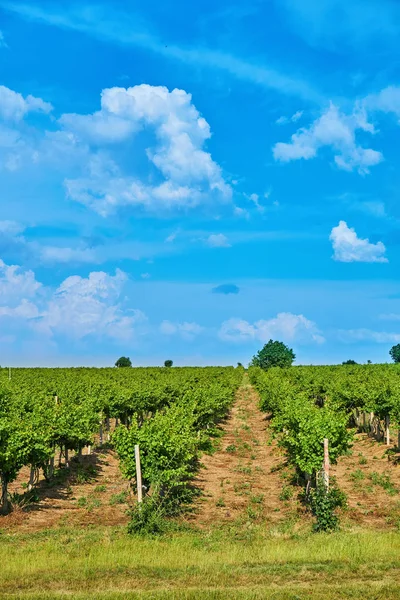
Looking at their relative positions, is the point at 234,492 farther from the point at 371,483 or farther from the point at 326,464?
the point at 371,483

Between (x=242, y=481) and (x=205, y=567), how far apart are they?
11957mm

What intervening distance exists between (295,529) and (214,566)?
4.93 metres

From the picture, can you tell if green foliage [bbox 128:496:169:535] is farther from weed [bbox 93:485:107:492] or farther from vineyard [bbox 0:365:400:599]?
weed [bbox 93:485:107:492]

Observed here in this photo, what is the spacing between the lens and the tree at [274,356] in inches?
6027

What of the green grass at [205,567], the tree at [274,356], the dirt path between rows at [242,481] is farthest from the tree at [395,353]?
the green grass at [205,567]

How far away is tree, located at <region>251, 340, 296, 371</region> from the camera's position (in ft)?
502

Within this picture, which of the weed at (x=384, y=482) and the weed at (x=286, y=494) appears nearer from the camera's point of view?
the weed at (x=286, y=494)

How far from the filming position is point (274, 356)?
154250 millimetres

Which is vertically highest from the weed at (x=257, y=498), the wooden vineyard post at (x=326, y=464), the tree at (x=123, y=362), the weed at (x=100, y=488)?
the tree at (x=123, y=362)

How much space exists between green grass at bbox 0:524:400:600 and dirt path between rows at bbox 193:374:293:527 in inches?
126

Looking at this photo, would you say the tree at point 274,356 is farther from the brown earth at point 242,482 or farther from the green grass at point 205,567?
the green grass at point 205,567

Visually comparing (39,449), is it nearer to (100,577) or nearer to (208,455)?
(100,577)

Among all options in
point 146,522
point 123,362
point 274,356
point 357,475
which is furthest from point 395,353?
point 146,522

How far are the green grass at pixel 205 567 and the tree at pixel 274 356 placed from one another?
447 feet
